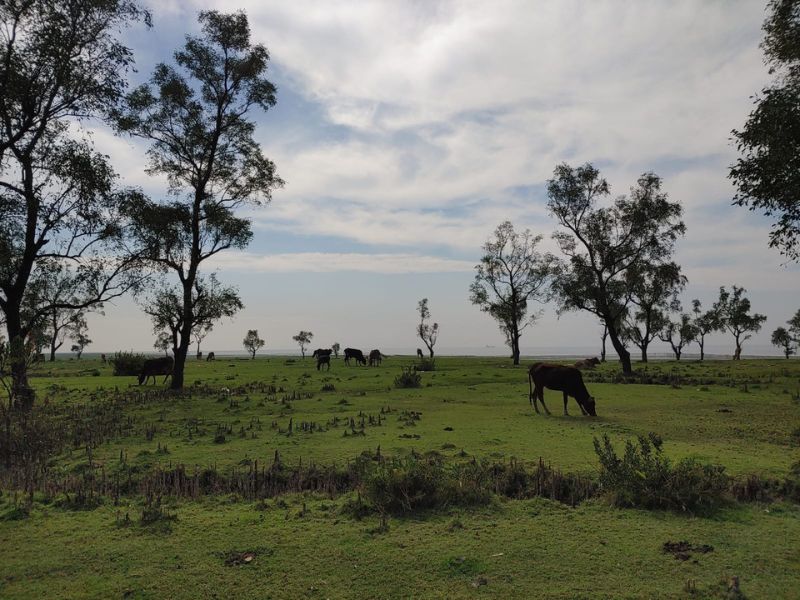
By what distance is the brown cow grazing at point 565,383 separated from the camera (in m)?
19.1

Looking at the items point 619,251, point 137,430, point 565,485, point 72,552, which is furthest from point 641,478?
point 619,251

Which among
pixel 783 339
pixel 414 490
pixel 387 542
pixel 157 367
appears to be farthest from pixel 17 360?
pixel 783 339

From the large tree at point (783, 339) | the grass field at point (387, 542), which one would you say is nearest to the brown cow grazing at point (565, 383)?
the grass field at point (387, 542)

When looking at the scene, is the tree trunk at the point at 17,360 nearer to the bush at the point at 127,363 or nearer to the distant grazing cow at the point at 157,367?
the distant grazing cow at the point at 157,367

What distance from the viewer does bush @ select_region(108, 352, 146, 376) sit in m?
43.2

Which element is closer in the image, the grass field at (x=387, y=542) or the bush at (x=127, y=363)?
the grass field at (x=387, y=542)

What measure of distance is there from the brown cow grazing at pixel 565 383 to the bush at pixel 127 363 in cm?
3633

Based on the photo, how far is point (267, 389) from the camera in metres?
28.7

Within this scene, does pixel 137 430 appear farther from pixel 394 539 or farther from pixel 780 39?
pixel 780 39

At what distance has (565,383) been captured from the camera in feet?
64.9

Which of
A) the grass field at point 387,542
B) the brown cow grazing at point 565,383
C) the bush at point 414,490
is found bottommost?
the grass field at point 387,542

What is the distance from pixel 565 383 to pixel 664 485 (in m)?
12.0

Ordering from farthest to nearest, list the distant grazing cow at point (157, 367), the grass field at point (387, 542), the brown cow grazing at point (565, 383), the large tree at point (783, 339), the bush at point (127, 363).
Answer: the large tree at point (783, 339) < the bush at point (127, 363) < the distant grazing cow at point (157, 367) < the brown cow grazing at point (565, 383) < the grass field at point (387, 542)

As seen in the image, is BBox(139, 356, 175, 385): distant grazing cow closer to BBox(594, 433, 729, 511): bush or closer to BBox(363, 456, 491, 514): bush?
BBox(363, 456, 491, 514): bush
